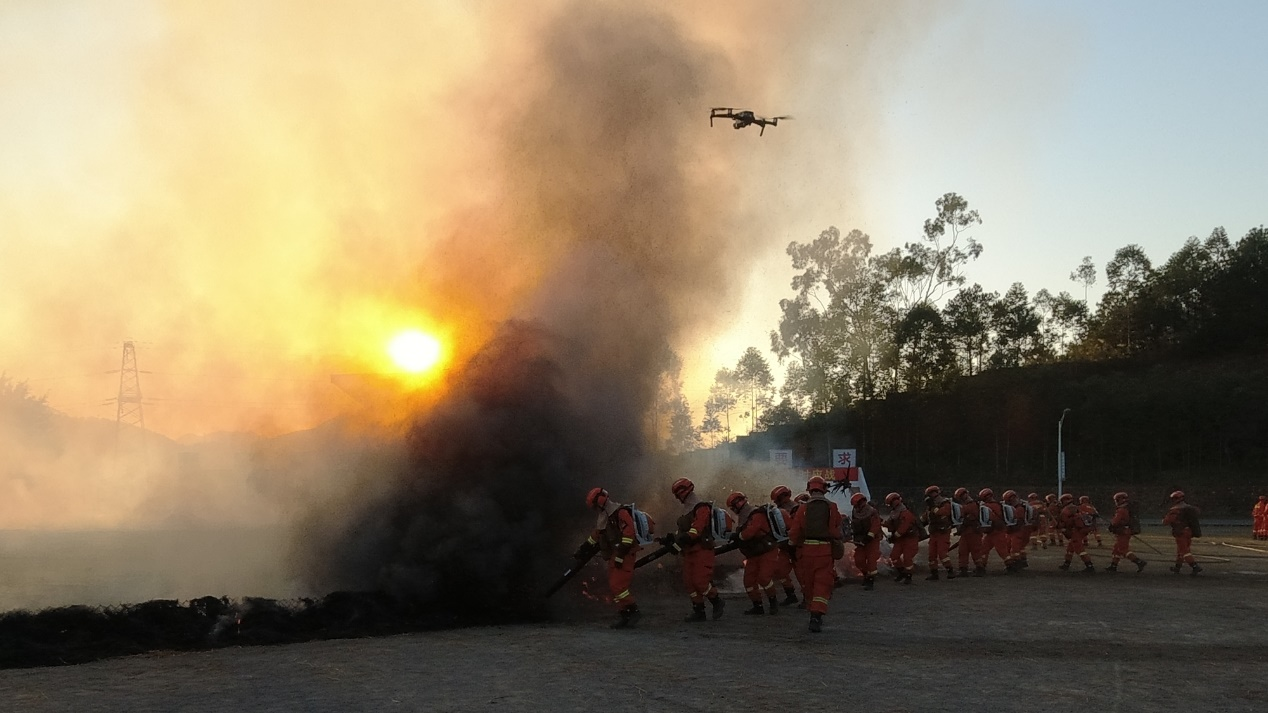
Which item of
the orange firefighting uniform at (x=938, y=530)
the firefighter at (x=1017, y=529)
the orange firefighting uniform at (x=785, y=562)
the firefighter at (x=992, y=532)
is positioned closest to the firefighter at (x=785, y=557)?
the orange firefighting uniform at (x=785, y=562)

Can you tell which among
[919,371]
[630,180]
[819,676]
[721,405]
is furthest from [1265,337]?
[819,676]

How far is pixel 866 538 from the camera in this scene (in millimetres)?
21875

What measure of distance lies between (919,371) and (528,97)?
53.4 metres

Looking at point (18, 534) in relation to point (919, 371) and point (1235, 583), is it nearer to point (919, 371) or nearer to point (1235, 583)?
point (1235, 583)

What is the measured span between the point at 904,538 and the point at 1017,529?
4.90 m

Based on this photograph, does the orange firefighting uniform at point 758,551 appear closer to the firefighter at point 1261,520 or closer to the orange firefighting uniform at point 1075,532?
the orange firefighting uniform at point 1075,532

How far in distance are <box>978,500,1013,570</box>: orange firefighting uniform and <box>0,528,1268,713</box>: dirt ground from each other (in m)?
6.97

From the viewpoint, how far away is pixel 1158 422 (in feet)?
233

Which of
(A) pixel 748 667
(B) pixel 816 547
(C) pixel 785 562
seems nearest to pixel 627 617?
(B) pixel 816 547

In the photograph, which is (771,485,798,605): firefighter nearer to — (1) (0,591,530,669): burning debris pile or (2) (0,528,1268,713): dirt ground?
(2) (0,528,1268,713): dirt ground

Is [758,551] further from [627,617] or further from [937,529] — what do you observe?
[937,529]

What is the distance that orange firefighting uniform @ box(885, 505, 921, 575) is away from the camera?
2311cm

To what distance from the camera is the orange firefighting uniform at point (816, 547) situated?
49.3 ft

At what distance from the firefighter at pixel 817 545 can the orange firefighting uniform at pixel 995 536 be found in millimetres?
10736
